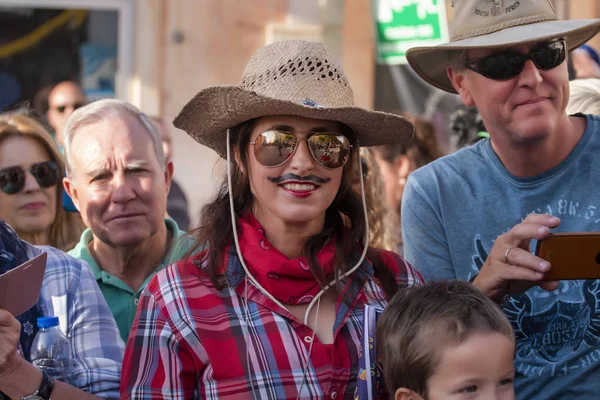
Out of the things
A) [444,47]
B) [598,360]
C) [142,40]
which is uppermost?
[142,40]

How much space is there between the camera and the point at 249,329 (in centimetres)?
296

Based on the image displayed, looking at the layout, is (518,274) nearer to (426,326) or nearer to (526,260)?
(526,260)

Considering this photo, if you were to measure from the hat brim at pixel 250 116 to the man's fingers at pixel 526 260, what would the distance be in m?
0.63

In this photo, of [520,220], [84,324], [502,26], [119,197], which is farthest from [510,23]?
[84,324]

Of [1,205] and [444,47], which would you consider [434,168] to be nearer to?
[444,47]

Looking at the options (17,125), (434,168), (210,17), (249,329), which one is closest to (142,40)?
(210,17)

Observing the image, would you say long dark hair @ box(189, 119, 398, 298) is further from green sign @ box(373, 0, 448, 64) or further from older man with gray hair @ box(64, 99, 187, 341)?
green sign @ box(373, 0, 448, 64)

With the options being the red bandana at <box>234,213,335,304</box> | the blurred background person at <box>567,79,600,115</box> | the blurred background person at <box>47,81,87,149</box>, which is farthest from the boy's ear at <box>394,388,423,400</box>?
the blurred background person at <box>47,81,87,149</box>

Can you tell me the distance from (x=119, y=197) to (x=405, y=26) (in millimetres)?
5890

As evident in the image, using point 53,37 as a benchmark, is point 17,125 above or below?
below

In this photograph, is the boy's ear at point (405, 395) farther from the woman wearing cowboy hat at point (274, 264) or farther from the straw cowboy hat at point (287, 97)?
the straw cowboy hat at point (287, 97)

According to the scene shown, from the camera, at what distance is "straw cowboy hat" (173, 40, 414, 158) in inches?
119

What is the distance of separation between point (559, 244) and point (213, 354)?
113 centimetres

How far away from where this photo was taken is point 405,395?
109 inches
